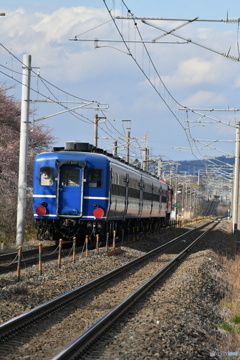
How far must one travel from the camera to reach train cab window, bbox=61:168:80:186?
2327cm

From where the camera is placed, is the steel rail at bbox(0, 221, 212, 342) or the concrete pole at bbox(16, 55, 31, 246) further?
the concrete pole at bbox(16, 55, 31, 246)

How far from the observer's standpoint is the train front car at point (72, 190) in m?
23.1

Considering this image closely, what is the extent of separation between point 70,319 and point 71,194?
12.6 metres

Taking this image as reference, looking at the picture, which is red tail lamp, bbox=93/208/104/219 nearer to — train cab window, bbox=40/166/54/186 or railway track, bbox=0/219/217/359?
train cab window, bbox=40/166/54/186

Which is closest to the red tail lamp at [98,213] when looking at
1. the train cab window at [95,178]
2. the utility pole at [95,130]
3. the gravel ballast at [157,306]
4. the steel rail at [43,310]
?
the train cab window at [95,178]

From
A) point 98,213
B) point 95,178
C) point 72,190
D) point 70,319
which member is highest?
point 95,178

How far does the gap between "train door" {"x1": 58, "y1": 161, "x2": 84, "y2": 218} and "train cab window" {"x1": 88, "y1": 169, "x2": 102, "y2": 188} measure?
1.02 ft

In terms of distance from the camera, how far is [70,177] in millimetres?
23359

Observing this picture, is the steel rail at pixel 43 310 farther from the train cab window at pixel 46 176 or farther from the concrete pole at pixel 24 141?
the concrete pole at pixel 24 141

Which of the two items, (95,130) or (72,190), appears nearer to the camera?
(72,190)

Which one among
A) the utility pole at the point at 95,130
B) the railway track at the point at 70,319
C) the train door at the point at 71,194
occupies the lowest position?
A: the railway track at the point at 70,319

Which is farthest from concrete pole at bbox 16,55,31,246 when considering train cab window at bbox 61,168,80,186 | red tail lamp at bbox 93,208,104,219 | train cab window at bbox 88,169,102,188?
red tail lamp at bbox 93,208,104,219

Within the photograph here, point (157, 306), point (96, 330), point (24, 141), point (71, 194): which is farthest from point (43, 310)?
point (24, 141)

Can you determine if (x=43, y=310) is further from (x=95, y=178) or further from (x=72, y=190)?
(x=95, y=178)
